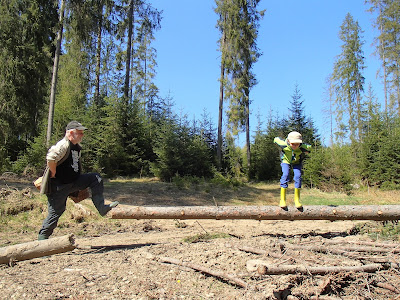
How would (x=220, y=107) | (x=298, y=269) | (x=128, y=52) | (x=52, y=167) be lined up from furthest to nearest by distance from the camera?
(x=220, y=107) < (x=128, y=52) < (x=52, y=167) < (x=298, y=269)

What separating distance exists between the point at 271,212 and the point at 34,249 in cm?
419

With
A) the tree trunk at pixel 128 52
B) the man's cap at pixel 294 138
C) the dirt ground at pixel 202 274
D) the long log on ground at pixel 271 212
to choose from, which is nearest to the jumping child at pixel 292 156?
the man's cap at pixel 294 138

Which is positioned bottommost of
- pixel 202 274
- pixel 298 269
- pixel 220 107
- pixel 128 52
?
pixel 202 274

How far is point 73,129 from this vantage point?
16.2 feet

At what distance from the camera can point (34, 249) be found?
14.6 ft

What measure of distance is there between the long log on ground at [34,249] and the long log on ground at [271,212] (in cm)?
149

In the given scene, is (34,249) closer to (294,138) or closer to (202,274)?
(202,274)

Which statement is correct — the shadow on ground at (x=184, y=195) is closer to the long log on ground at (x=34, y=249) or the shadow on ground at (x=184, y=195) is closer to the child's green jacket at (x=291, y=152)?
the child's green jacket at (x=291, y=152)

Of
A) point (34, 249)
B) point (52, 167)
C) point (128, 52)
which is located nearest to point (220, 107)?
point (128, 52)

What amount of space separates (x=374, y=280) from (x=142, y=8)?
22082mm

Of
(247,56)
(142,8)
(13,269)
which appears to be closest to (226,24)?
(247,56)

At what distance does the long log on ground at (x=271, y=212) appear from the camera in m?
5.95

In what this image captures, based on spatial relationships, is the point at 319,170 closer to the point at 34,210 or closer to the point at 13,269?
the point at 34,210

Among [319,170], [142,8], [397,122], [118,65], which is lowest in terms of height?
[319,170]
